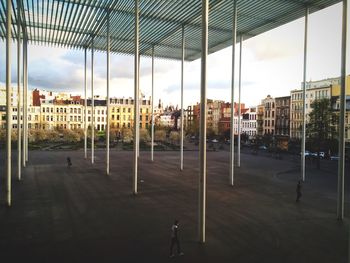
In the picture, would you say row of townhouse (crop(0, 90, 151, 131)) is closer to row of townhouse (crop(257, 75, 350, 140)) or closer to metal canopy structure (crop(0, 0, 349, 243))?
row of townhouse (crop(257, 75, 350, 140))

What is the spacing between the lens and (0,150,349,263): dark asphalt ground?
9.95m

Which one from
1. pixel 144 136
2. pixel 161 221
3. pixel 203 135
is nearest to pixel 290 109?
pixel 144 136

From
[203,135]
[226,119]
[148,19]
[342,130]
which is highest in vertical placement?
[148,19]

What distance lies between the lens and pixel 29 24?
27344 mm

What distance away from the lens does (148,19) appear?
2648cm

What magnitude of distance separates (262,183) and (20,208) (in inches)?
639

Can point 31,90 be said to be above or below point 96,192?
above

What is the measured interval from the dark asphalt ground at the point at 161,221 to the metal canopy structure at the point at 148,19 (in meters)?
13.1

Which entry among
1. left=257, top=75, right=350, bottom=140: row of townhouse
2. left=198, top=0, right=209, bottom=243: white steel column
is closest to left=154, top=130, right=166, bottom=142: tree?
left=257, top=75, right=350, bottom=140: row of townhouse

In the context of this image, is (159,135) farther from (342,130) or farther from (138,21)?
(342,130)

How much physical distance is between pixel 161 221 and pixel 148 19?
1895cm

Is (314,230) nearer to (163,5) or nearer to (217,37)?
(163,5)

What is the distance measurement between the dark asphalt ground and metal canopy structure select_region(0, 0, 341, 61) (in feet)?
43.0

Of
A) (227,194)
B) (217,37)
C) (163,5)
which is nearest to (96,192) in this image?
(227,194)
